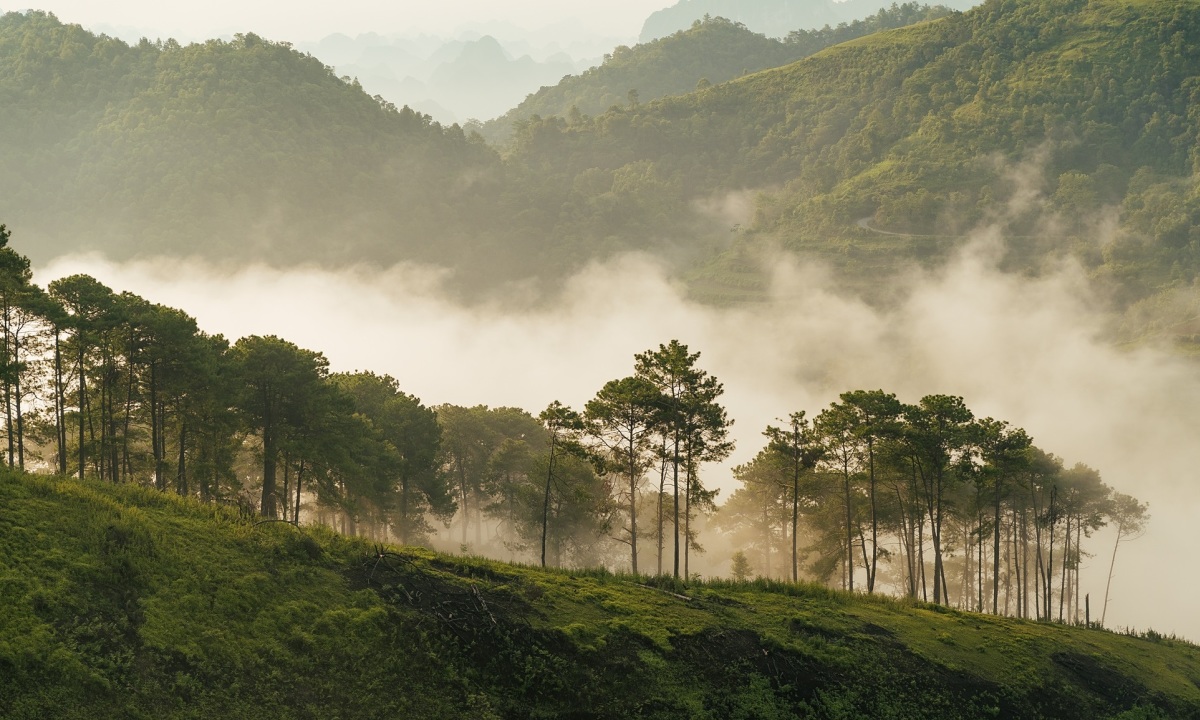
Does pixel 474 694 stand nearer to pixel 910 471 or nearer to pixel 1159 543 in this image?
pixel 910 471

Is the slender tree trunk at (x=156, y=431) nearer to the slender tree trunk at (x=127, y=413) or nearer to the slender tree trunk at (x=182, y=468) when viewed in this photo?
the slender tree trunk at (x=182, y=468)

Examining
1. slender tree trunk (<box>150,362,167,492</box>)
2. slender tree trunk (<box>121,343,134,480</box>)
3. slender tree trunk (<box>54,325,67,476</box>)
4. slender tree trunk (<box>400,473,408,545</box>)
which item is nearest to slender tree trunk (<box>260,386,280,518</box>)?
slender tree trunk (<box>150,362,167,492</box>)

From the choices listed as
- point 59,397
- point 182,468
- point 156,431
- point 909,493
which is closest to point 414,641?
point 182,468

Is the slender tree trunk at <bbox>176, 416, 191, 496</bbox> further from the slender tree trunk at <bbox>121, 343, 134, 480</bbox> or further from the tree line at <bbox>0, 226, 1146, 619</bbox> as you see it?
the slender tree trunk at <bbox>121, 343, 134, 480</bbox>

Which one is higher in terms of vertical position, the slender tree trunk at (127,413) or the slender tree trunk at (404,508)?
the slender tree trunk at (127,413)

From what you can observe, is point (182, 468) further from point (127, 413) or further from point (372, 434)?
point (372, 434)

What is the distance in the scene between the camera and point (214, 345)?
4941cm

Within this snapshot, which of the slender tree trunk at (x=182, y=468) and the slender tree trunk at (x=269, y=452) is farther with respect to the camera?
the slender tree trunk at (x=269, y=452)

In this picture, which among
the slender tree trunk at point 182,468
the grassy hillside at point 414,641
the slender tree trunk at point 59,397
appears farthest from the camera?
the slender tree trunk at point 182,468

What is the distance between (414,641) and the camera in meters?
24.1

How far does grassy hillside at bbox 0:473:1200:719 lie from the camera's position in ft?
67.5

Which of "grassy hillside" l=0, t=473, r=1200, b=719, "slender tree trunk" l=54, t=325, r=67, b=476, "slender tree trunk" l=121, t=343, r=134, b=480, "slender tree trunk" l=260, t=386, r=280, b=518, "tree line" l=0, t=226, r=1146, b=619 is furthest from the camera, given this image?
"slender tree trunk" l=260, t=386, r=280, b=518

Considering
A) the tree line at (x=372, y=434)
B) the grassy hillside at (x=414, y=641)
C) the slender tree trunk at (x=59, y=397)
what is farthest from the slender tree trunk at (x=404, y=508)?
the grassy hillside at (x=414, y=641)

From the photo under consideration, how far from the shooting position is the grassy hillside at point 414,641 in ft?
67.5
